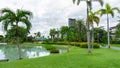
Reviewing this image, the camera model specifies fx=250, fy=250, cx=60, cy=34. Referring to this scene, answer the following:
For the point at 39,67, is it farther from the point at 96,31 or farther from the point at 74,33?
the point at 96,31

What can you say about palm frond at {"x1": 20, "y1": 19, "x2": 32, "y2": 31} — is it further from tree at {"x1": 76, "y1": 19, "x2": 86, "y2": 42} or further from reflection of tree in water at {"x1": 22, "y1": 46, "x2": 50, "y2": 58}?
tree at {"x1": 76, "y1": 19, "x2": 86, "y2": 42}

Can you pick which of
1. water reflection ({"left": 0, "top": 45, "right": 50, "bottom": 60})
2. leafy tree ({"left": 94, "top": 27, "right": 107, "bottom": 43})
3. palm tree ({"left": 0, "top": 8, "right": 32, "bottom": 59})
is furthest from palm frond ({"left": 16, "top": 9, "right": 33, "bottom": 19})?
leafy tree ({"left": 94, "top": 27, "right": 107, "bottom": 43})

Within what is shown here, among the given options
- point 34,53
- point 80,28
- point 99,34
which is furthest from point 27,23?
point 99,34

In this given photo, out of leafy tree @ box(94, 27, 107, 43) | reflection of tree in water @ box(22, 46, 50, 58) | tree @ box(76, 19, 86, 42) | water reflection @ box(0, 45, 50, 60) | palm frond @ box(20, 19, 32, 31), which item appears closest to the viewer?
palm frond @ box(20, 19, 32, 31)

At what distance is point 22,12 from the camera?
22375 mm

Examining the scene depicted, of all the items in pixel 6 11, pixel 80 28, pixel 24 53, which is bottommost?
pixel 24 53

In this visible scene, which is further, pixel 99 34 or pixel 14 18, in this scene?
pixel 99 34

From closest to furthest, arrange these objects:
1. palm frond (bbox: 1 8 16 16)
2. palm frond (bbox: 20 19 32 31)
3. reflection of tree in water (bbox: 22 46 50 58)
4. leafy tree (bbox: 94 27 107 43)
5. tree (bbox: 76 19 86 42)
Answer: palm frond (bbox: 1 8 16 16) < palm frond (bbox: 20 19 32 31) < reflection of tree in water (bbox: 22 46 50 58) < tree (bbox: 76 19 86 42) < leafy tree (bbox: 94 27 107 43)

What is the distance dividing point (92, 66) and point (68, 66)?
148cm

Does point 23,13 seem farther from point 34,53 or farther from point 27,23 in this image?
point 34,53

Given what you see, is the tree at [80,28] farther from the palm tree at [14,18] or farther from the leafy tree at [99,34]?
the palm tree at [14,18]

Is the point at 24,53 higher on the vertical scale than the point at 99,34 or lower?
lower

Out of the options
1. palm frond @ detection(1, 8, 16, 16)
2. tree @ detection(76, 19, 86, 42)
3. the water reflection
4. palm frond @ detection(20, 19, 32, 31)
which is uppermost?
tree @ detection(76, 19, 86, 42)

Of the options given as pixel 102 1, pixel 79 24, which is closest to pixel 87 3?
pixel 102 1
